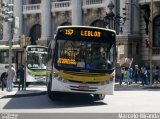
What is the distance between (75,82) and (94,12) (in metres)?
28.6

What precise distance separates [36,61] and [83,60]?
16963 mm

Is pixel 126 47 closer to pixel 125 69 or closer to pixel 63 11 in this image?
pixel 125 69

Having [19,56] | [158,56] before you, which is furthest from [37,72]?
[158,56]

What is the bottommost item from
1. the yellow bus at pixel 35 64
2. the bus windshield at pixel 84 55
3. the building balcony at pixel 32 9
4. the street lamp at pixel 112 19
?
the yellow bus at pixel 35 64

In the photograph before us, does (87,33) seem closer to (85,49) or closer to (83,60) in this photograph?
(85,49)

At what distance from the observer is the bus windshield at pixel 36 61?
38.6 metres

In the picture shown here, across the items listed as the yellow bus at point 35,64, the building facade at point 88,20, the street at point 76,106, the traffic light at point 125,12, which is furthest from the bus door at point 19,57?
the street at point 76,106

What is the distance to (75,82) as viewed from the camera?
2211cm

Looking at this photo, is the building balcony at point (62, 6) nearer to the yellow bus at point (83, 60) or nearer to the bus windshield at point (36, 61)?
the bus windshield at point (36, 61)

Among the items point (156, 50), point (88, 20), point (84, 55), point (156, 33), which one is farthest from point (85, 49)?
point (88, 20)

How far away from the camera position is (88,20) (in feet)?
167

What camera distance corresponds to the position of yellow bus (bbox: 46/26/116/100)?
72.4ft

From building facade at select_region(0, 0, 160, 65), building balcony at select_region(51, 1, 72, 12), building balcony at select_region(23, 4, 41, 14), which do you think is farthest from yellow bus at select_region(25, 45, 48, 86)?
building balcony at select_region(23, 4, 41, 14)

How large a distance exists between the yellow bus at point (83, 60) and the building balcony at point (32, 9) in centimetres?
3183
